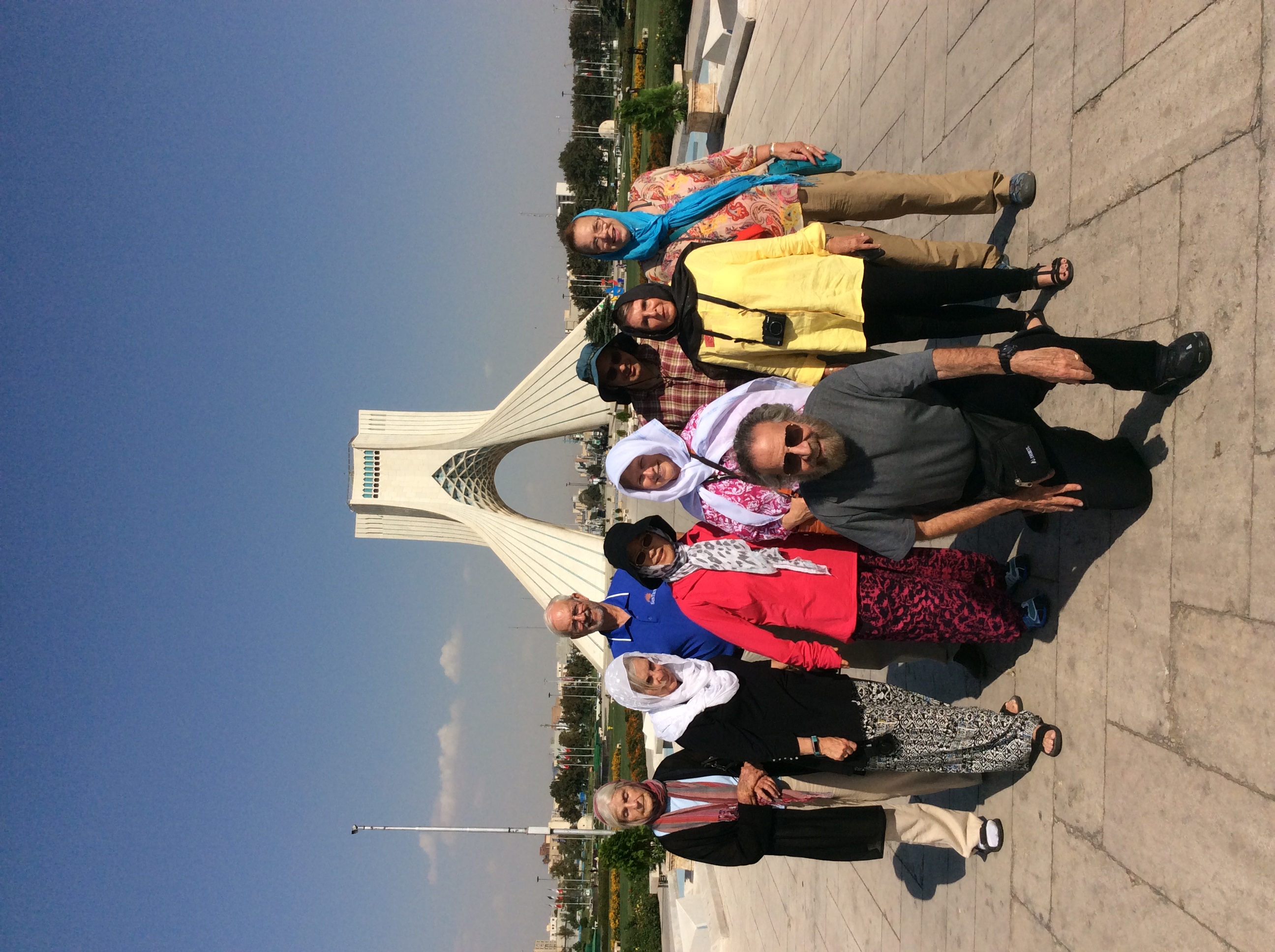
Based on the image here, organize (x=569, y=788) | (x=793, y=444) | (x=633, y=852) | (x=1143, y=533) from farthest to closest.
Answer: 1. (x=569, y=788)
2. (x=633, y=852)
3. (x=1143, y=533)
4. (x=793, y=444)

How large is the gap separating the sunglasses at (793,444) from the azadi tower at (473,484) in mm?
9120

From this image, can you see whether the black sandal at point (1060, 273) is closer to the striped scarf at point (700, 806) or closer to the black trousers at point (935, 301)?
the black trousers at point (935, 301)

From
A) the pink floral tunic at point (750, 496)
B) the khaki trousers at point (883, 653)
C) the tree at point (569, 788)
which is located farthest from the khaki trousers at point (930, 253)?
the tree at point (569, 788)

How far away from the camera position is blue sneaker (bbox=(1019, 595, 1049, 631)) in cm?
306

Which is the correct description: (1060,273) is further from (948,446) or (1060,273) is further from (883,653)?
(883,653)

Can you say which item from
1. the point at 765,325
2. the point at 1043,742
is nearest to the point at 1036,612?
the point at 1043,742

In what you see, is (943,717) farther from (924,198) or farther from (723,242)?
(924,198)

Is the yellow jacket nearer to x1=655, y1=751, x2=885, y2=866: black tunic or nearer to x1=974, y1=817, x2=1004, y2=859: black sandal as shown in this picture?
x1=655, y1=751, x2=885, y2=866: black tunic

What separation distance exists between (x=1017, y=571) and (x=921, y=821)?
45.8 inches

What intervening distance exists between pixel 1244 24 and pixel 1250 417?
110cm

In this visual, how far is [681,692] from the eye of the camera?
9.99ft

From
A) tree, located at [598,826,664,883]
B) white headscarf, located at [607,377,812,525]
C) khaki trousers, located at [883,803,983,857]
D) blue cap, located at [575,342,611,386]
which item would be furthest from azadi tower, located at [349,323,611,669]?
white headscarf, located at [607,377,812,525]

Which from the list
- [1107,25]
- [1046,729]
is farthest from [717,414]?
[1107,25]

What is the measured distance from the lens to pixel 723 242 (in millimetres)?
3227
